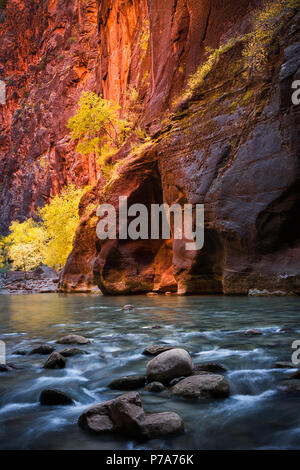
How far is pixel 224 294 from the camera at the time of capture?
14.1 metres

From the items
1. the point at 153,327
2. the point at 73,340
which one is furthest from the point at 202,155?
the point at 73,340

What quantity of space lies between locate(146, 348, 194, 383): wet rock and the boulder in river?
0.91 m

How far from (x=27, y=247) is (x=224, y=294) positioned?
Answer: 33.5 meters

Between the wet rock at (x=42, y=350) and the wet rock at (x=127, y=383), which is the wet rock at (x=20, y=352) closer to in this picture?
the wet rock at (x=42, y=350)

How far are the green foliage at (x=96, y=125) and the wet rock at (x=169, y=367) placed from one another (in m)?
22.7

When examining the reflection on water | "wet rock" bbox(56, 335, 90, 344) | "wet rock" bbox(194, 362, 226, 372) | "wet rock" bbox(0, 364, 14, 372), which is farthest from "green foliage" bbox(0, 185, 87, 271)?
"wet rock" bbox(194, 362, 226, 372)

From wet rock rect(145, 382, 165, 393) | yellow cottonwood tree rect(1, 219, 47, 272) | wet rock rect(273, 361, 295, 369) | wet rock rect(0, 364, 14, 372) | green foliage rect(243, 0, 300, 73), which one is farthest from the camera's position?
yellow cottonwood tree rect(1, 219, 47, 272)

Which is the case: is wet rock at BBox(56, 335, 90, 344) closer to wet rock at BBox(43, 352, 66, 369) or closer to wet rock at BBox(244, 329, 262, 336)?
wet rock at BBox(43, 352, 66, 369)

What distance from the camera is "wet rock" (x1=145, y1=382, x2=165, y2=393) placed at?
323cm

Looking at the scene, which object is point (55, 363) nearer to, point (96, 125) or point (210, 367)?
point (210, 367)

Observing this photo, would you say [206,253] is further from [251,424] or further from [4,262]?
[4,262]

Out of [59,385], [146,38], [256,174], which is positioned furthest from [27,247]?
[59,385]

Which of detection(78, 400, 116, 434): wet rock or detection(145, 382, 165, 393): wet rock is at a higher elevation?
detection(78, 400, 116, 434): wet rock

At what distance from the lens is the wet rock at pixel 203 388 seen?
3.03 m
